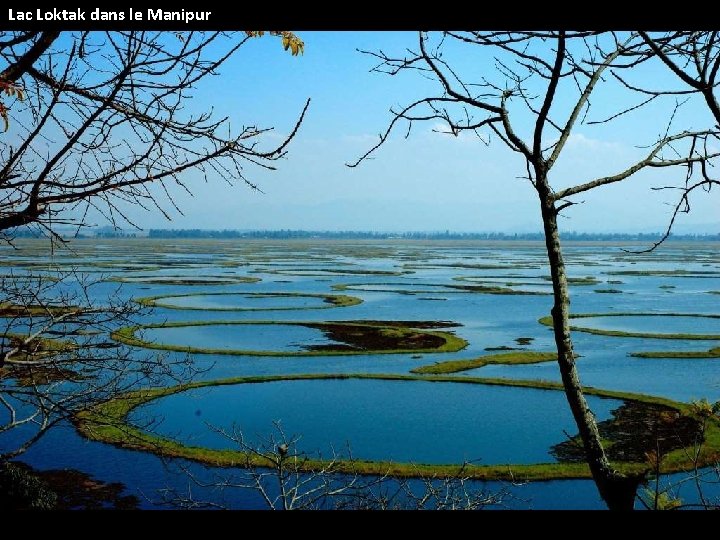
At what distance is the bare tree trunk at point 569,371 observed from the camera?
10.4 feet

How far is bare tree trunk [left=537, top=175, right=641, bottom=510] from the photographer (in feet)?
10.4

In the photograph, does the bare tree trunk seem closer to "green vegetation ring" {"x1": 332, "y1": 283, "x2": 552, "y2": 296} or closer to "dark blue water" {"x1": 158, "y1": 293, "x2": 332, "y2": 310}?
"dark blue water" {"x1": 158, "y1": 293, "x2": 332, "y2": 310}

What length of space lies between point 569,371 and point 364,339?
29.5m

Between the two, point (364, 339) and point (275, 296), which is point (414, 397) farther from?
point (275, 296)

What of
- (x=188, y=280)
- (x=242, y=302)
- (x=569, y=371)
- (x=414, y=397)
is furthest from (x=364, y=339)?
(x=188, y=280)

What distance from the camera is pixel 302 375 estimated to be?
82.2 ft

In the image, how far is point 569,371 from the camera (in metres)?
3.36

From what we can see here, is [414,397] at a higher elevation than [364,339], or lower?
lower

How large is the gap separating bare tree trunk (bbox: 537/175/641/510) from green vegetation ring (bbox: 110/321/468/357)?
23806 millimetres

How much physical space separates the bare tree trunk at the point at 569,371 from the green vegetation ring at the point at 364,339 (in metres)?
23.8

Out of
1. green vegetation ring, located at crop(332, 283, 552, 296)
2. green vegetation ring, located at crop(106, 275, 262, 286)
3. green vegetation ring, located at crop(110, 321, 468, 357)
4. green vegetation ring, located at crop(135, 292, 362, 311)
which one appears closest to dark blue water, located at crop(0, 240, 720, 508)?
green vegetation ring, located at crop(110, 321, 468, 357)

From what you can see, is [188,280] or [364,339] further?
[188,280]

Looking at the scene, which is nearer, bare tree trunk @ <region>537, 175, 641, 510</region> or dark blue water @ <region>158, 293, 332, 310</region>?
bare tree trunk @ <region>537, 175, 641, 510</region>
